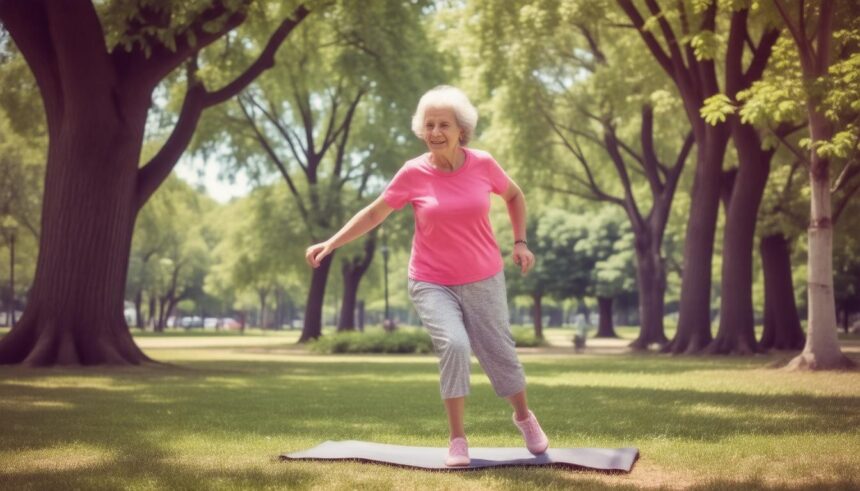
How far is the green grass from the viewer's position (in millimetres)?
5703

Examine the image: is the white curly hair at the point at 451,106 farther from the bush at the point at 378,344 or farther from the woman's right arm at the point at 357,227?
the bush at the point at 378,344

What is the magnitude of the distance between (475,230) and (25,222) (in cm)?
4467

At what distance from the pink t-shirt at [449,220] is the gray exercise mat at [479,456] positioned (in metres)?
1.15

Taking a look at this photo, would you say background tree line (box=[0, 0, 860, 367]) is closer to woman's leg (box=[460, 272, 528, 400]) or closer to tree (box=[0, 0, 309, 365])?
tree (box=[0, 0, 309, 365])

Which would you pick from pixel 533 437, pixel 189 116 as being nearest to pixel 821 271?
pixel 533 437

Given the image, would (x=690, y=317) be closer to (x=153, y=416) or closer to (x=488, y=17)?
(x=488, y=17)

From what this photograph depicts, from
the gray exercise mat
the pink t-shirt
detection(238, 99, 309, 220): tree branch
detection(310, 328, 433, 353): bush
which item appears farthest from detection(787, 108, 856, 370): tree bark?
detection(238, 99, 309, 220): tree branch

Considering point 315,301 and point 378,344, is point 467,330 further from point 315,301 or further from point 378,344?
point 315,301

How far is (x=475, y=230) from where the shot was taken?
20.5 feet

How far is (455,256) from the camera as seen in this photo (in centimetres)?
625

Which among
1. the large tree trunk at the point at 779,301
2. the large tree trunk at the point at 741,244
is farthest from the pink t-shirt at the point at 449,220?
the large tree trunk at the point at 779,301

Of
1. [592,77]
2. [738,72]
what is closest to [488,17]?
[592,77]

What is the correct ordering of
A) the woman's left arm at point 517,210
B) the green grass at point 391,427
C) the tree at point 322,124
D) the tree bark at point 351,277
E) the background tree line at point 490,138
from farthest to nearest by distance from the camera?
the tree bark at point 351,277 < the tree at point 322,124 < the background tree line at point 490,138 < the woman's left arm at point 517,210 < the green grass at point 391,427

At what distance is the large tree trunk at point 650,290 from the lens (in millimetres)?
34094
